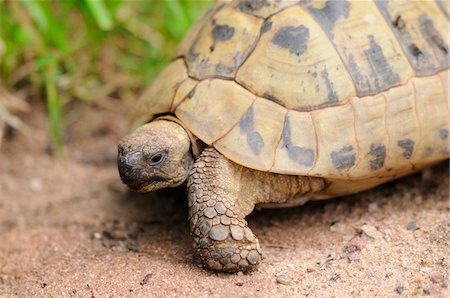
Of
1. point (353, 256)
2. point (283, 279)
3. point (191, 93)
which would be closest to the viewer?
point (283, 279)

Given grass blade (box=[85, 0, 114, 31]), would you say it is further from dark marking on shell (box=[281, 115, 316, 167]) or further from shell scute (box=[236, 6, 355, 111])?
dark marking on shell (box=[281, 115, 316, 167])

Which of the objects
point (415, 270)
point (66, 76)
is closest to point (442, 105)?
point (415, 270)

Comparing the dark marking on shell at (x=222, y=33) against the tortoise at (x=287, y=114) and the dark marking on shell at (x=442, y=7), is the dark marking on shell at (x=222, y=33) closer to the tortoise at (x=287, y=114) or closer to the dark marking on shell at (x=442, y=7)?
the tortoise at (x=287, y=114)

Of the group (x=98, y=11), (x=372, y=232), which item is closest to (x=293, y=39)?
(x=372, y=232)

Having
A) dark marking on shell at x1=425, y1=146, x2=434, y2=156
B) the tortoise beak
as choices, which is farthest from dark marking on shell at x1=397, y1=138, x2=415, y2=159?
the tortoise beak

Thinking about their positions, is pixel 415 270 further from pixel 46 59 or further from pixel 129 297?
pixel 46 59

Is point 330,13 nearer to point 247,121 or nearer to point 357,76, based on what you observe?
point 357,76
